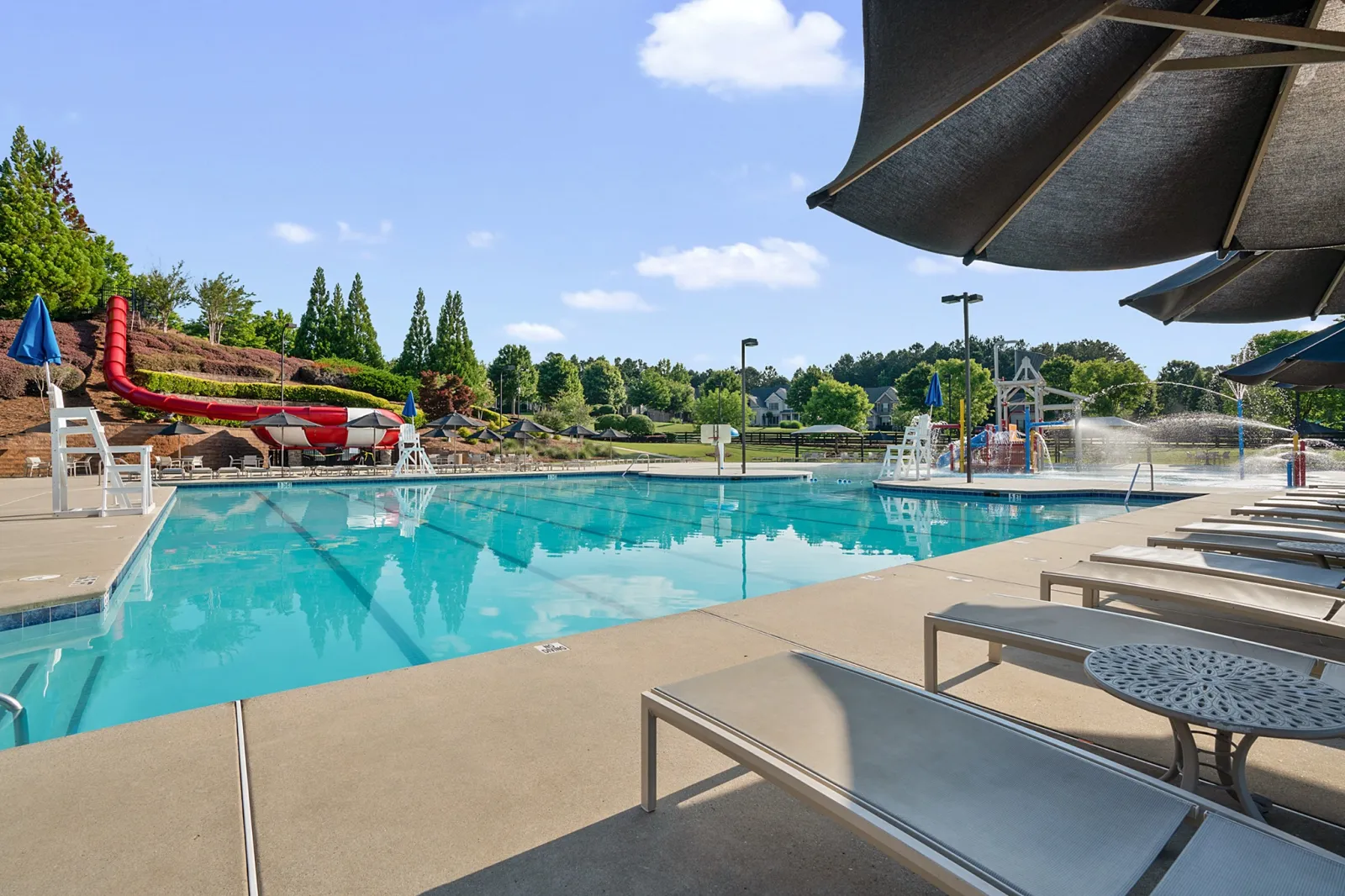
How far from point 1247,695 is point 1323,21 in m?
2.84

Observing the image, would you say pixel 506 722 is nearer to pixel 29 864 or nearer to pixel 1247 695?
pixel 29 864

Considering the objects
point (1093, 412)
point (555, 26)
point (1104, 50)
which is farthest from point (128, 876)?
point (1093, 412)

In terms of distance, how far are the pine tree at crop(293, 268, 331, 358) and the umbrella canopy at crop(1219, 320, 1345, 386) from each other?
49.4 meters

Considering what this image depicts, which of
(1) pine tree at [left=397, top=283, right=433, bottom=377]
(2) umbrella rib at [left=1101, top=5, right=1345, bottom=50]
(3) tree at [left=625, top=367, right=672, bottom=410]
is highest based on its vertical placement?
(1) pine tree at [left=397, top=283, right=433, bottom=377]

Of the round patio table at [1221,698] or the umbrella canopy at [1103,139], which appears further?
the umbrella canopy at [1103,139]

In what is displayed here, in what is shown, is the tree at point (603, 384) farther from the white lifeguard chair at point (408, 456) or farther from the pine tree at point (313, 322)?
the white lifeguard chair at point (408, 456)

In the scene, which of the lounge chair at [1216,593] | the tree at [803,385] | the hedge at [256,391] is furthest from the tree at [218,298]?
the tree at [803,385]

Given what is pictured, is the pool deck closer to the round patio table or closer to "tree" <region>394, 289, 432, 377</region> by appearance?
the round patio table

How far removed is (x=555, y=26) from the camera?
29.1 feet

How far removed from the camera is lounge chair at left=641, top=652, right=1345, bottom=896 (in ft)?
3.55

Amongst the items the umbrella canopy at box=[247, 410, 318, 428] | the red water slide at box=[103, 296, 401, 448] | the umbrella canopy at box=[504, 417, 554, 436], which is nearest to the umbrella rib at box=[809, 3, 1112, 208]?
the umbrella canopy at box=[504, 417, 554, 436]

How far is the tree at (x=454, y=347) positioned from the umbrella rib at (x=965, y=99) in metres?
43.8

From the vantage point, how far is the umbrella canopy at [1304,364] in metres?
4.76

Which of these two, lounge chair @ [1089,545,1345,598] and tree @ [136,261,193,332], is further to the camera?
tree @ [136,261,193,332]
